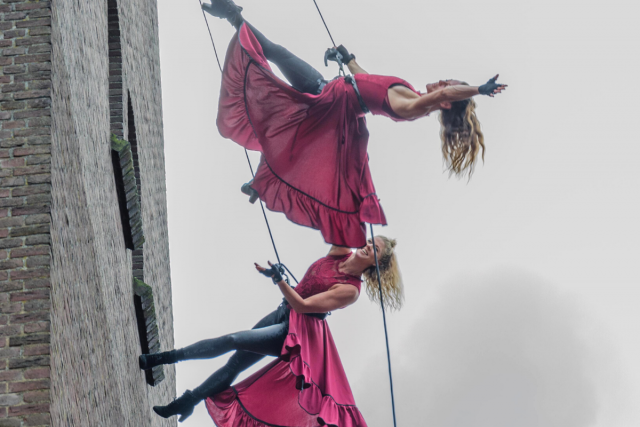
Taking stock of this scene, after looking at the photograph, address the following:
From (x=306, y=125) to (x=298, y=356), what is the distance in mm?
2062

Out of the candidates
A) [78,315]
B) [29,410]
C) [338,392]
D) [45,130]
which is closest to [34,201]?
[45,130]

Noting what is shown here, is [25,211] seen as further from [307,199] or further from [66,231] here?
[307,199]

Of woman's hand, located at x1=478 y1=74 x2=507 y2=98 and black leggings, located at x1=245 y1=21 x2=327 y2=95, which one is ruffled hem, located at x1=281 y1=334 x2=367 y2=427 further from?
woman's hand, located at x1=478 y1=74 x2=507 y2=98

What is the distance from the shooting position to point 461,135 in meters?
7.80

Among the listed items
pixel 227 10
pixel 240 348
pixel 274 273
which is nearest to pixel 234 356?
pixel 240 348

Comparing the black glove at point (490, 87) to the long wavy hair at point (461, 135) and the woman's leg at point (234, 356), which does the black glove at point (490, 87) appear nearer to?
the long wavy hair at point (461, 135)

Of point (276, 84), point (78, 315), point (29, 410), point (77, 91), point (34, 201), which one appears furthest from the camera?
point (276, 84)

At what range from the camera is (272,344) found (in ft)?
27.2

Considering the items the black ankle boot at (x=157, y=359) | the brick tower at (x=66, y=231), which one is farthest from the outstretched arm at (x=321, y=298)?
the brick tower at (x=66, y=231)

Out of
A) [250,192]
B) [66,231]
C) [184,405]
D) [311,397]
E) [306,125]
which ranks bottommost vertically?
[311,397]

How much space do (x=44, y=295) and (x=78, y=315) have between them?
74 centimetres

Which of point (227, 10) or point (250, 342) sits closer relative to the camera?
point (250, 342)

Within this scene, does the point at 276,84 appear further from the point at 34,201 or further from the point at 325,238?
the point at 34,201

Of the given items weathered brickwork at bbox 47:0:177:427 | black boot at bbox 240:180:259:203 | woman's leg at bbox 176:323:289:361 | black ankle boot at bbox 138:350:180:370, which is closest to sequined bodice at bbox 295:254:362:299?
woman's leg at bbox 176:323:289:361
